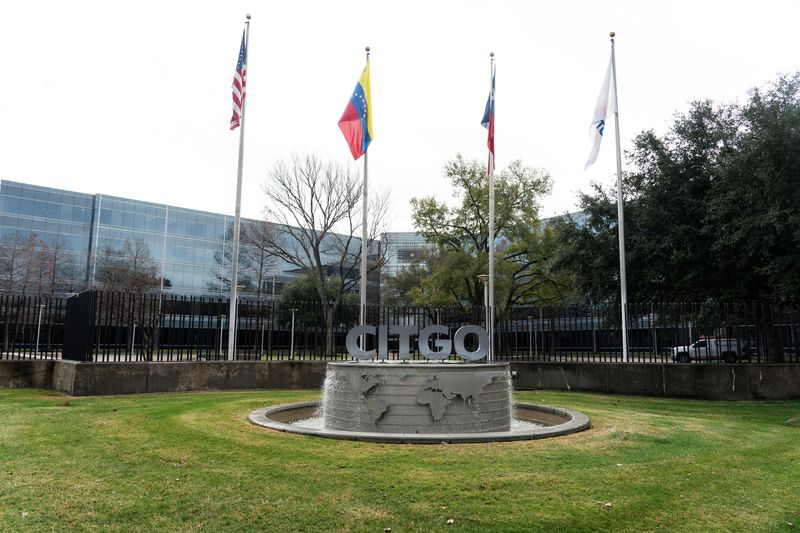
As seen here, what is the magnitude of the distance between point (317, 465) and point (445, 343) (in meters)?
4.85

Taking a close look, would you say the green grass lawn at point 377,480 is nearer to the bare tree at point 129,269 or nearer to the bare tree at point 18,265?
the bare tree at point 129,269

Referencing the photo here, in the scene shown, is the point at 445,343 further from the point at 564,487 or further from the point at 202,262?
the point at 202,262

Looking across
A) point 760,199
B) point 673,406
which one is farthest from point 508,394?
point 760,199

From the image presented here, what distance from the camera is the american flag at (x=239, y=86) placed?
1923cm

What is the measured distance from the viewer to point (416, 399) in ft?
32.0

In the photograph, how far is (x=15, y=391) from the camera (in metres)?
15.7

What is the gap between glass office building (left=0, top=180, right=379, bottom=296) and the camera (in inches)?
2153

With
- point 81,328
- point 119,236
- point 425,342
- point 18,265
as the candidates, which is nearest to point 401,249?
point 119,236

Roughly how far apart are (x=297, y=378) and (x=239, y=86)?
9.97 meters

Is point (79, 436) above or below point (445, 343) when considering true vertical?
below

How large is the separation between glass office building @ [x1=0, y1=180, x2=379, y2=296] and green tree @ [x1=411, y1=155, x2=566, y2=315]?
670 inches

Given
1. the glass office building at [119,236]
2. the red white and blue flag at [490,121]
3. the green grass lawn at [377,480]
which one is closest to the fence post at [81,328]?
the green grass lawn at [377,480]

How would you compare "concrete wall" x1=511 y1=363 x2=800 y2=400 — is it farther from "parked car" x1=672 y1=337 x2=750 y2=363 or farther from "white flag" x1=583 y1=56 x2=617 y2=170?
"white flag" x1=583 y1=56 x2=617 y2=170

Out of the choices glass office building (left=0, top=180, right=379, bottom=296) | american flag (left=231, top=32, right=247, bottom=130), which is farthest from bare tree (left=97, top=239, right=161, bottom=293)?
american flag (left=231, top=32, right=247, bottom=130)
